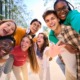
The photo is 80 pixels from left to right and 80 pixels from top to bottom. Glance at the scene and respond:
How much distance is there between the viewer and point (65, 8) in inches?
61.7

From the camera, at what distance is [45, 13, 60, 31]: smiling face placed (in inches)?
63.1

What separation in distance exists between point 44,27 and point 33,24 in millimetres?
100

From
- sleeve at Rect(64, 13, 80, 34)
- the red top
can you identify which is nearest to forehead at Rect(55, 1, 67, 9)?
sleeve at Rect(64, 13, 80, 34)

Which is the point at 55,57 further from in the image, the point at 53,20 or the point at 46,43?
the point at 53,20

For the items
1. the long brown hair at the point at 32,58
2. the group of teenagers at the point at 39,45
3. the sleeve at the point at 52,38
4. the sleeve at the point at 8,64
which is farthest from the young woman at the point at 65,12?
the sleeve at the point at 8,64

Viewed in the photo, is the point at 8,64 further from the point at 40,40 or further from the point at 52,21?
the point at 52,21

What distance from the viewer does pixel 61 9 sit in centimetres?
157

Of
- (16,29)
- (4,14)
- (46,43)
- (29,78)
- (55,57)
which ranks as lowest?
(29,78)

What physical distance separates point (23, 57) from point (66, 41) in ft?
1.28

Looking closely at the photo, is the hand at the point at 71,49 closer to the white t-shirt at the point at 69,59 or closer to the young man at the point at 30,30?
the white t-shirt at the point at 69,59

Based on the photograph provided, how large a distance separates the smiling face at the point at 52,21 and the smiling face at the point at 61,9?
48 millimetres

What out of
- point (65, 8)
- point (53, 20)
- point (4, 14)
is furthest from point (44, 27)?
point (4, 14)

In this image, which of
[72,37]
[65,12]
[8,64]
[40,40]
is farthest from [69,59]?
[8,64]

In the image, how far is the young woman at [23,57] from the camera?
163 centimetres
